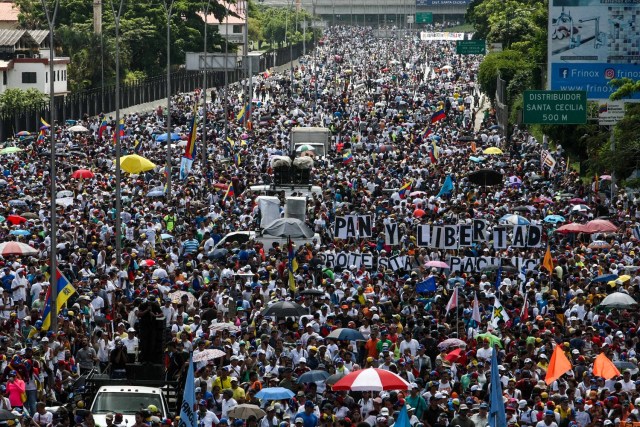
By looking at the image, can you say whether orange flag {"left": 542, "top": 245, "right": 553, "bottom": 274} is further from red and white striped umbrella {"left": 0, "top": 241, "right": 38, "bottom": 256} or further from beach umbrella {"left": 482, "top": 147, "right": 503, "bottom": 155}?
beach umbrella {"left": 482, "top": 147, "right": 503, "bottom": 155}

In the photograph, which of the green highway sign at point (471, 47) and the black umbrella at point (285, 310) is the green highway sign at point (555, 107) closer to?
the black umbrella at point (285, 310)

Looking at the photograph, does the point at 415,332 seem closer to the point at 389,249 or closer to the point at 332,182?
the point at 389,249

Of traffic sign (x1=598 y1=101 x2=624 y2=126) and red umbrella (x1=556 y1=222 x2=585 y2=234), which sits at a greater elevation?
traffic sign (x1=598 y1=101 x2=624 y2=126)

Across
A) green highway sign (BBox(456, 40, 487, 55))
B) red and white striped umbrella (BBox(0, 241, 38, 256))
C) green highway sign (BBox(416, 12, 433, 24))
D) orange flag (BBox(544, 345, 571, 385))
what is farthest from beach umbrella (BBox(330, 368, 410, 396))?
green highway sign (BBox(416, 12, 433, 24))

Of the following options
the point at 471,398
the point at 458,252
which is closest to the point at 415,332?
the point at 471,398

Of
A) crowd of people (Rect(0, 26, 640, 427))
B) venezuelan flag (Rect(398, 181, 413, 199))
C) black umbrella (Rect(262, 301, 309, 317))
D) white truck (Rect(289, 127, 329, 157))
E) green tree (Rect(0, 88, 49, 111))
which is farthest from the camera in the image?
green tree (Rect(0, 88, 49, 111))

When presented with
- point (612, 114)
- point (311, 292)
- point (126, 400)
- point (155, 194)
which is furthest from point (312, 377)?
point (612, 114)

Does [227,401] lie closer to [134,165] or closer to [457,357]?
[457,357]
